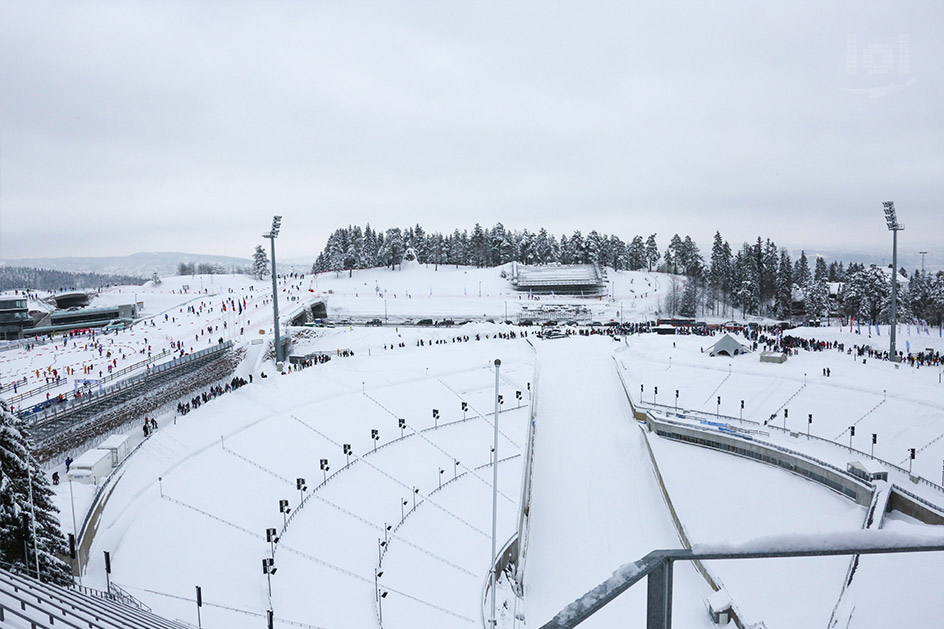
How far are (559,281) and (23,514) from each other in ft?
243

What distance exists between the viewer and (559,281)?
8156cm

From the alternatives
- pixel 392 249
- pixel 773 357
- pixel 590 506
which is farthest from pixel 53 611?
pixel 392 249

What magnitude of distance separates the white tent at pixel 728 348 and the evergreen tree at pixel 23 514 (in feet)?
118

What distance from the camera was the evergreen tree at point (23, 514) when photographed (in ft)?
37.1

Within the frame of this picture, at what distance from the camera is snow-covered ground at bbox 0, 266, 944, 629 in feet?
49.1

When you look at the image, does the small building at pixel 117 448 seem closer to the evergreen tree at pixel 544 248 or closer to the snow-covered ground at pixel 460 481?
the snow-covered ground at pixel 460 481

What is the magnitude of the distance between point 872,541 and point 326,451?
24772 mm

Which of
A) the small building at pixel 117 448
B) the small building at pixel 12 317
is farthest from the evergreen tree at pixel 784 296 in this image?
the small building at pixel 12 317

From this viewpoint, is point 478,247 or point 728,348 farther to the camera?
point 478,247

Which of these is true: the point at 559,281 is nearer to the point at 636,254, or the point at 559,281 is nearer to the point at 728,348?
the point at 636,254

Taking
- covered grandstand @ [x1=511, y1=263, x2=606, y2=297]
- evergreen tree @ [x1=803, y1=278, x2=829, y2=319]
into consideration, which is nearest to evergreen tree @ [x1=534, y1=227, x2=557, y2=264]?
covered grandstand @ [x1=511, y1=263, x2=606, y2=297]

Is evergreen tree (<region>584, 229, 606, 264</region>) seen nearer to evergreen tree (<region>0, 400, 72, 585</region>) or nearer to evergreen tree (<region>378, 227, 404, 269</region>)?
evergreen tree (<region>378, 227, 404, 269</region>)

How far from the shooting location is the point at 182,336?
128 feet

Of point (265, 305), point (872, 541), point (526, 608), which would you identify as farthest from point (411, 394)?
point (872, 541)
